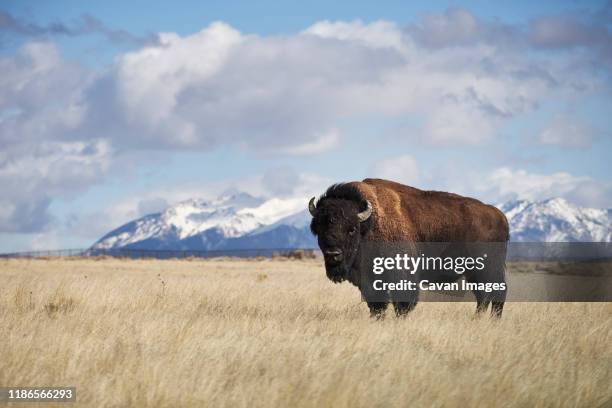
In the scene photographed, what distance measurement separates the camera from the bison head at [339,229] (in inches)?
503

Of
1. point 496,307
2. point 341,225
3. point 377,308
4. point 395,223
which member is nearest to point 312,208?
point 341,225

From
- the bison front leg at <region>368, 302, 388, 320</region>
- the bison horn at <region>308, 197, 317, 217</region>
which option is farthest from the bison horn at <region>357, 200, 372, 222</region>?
the bison front leg at <region>368, 302, 388, 320</region>

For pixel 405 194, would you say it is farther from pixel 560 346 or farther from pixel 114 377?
pixel 114 377

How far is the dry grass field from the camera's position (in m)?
7.17

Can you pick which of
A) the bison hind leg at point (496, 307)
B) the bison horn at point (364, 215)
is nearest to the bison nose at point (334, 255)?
the bison horn at point (364, 215)

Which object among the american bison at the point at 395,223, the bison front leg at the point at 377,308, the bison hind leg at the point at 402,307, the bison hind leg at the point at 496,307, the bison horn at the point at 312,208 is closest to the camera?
the bison front leg at the point at 377,308

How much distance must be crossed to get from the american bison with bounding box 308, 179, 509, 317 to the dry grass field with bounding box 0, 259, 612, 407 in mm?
1068

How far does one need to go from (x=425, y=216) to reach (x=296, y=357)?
6376mm

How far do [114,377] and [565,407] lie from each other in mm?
4528

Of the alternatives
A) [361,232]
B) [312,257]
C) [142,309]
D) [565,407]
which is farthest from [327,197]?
[312,257]

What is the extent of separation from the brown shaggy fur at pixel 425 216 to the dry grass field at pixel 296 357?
160cm

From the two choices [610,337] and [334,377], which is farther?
[610,337]

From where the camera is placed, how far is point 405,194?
14547 mm

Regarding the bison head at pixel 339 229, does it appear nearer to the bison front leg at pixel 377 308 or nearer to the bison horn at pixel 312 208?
the bison horn at pixel 312 208
